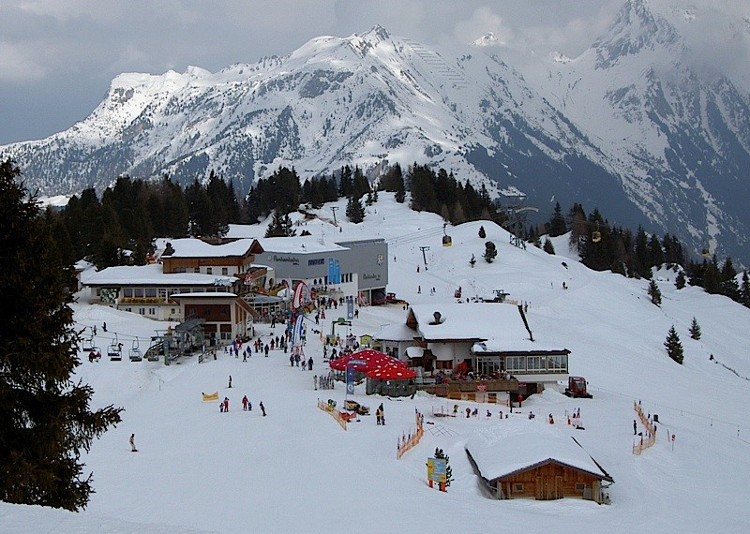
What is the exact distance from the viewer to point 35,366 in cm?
1160

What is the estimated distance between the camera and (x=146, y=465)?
2344 centimetres

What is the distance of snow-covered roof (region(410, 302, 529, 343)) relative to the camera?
41.0m

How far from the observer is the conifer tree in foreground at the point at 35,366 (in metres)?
11.6

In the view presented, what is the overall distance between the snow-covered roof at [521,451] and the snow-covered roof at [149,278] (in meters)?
31.2

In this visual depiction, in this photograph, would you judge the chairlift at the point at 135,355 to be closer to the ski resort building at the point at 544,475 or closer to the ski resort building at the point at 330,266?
the ski resort building at the point at 544,475

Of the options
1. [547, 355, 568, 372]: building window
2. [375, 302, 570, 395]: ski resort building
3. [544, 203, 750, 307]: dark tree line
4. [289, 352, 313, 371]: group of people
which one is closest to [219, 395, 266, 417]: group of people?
[289, 352, 313, 371]: group of people

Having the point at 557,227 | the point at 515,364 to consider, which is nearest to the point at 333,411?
the point at 515,364

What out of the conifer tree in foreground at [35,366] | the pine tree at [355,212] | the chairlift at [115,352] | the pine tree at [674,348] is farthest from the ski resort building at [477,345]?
the pine tree at [355,212]

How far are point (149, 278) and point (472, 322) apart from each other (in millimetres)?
24061

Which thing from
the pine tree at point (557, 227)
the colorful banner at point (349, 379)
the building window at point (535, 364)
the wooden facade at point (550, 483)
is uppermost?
the pine tree at point (557, 227)

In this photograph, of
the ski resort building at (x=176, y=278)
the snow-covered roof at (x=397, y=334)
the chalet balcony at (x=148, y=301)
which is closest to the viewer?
the snow-covered roof at (x=397, y=334)

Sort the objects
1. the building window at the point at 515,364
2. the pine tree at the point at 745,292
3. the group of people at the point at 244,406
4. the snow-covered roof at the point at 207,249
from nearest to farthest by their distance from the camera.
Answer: the group of people at the point at 244,406 < the building window at the point at 515,364 < the snow-covered roof at the point at 207,249 < the pine tree at the point at 745,292

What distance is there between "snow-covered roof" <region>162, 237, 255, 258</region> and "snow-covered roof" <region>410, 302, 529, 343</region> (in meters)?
22.7

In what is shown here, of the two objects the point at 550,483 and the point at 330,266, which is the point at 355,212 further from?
the point at 550,483
